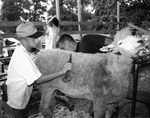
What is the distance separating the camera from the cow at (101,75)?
6.50ft

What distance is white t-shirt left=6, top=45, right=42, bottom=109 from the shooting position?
1.84m

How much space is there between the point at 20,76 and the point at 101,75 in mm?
861

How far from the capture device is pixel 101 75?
2074 millimetres

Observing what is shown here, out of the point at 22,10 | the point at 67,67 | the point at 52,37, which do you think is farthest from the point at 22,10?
the point at 67,67

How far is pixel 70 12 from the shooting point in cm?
4222

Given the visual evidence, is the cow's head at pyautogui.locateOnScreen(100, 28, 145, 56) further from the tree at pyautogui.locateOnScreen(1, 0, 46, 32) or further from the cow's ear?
the tree at pyautogui.locateOnScreen(1, 0, 46, 32)

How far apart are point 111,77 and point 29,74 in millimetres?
868

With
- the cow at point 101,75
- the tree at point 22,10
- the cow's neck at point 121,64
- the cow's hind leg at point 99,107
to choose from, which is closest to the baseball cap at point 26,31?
the cow at point 101,75

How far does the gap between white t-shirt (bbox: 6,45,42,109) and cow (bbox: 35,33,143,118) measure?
42cm

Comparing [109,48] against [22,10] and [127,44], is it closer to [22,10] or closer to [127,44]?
[127,44]

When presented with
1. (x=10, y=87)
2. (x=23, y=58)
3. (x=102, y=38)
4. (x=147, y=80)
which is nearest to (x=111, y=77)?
(x=102, y=38)

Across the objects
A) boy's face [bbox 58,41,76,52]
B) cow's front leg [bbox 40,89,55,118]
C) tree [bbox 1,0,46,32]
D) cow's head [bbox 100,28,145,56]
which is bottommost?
cow's front leg [bbox 40,89,55,118]

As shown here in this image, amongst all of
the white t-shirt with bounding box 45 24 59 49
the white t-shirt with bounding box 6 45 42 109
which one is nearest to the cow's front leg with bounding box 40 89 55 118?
the white t-shirt with bounding box 6 45 42 109

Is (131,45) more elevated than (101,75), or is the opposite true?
(131,45)
